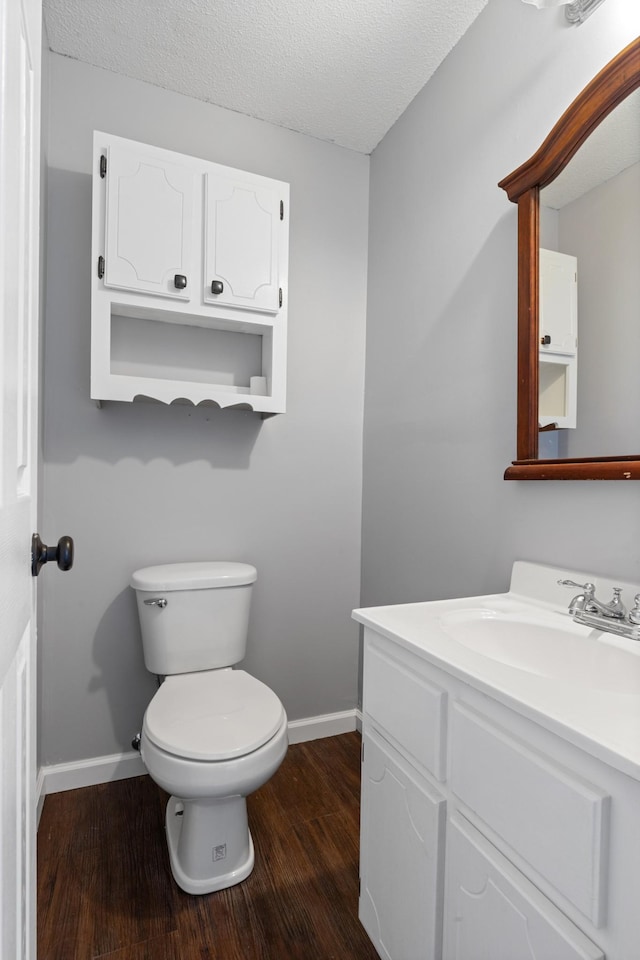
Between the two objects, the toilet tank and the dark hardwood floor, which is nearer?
the dark hardwood floor

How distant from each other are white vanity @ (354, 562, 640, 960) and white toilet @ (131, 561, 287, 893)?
1.08 feet

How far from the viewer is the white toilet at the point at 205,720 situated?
4.16 feet

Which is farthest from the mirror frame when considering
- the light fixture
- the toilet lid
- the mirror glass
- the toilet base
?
the toilet base

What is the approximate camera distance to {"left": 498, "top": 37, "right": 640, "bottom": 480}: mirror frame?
3.57ft

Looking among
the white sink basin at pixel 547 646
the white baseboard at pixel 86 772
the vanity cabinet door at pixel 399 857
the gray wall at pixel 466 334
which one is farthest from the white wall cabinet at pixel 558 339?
the white baseboard at pixel 86 772

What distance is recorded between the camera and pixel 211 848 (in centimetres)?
140

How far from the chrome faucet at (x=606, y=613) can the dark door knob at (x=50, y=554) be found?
3.30ft

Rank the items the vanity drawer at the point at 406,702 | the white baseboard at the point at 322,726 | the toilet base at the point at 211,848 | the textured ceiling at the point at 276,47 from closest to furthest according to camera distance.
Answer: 1. the vanity drawer at the point at 406,702
2. the toilet base at the point at 211,848
3. the textured ceiling at the point at 276,47
4. the white baseboard at the point at 322,726

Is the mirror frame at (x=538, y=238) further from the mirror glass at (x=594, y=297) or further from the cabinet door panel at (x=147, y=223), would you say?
the cabinet door panel at (x=147, y=223)

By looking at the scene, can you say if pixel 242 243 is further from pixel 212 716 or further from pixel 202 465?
pixel 212 716

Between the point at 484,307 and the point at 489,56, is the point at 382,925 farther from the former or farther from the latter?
the point at 489,56

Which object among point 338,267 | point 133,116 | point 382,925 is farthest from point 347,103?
point 382,925

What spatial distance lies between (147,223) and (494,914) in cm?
189

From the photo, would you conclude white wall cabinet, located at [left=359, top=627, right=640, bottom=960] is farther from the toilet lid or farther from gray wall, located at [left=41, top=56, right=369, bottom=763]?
gray wall, located at [left=41, top=56, right=369, bottom=763]
